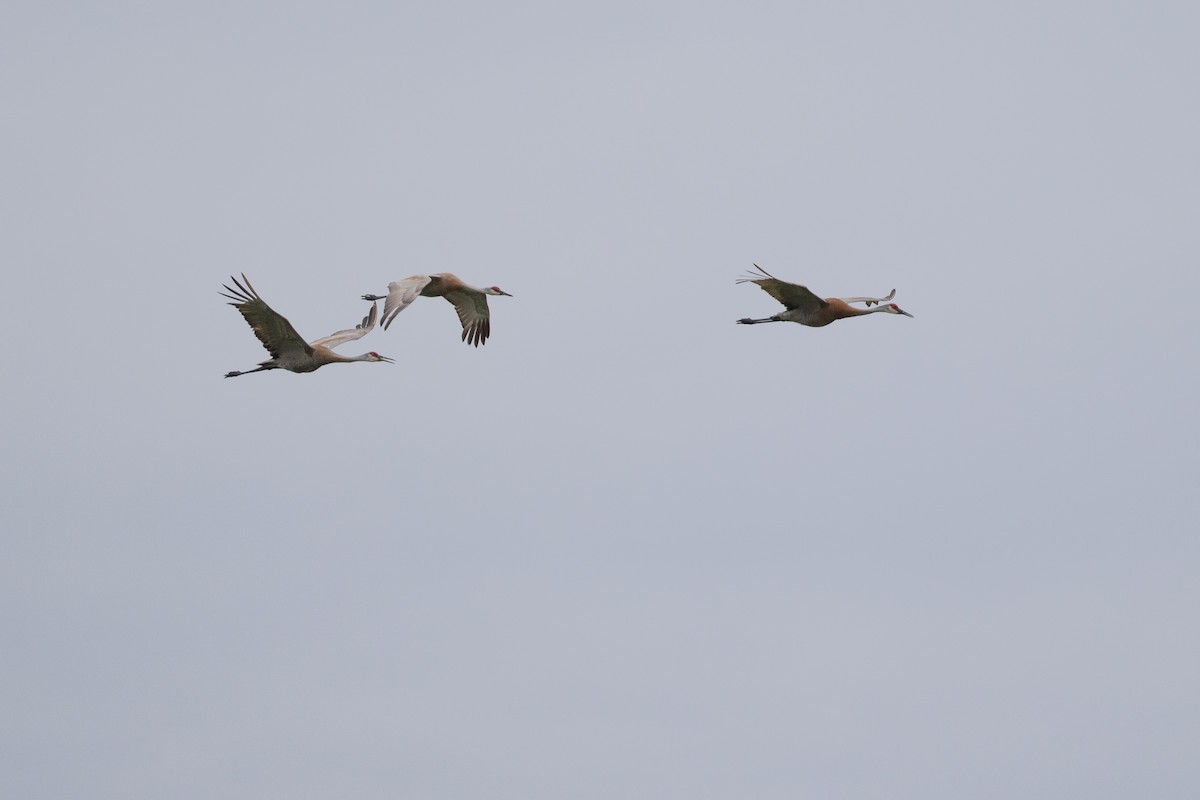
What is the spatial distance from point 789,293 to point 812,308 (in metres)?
0.66

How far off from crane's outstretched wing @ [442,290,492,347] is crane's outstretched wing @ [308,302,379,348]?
3.26 metres

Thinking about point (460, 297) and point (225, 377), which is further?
point (460, 297)

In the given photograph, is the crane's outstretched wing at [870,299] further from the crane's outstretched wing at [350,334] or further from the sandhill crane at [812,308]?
the crane's outstretched wing at [350,334]

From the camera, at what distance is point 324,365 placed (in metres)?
20.9

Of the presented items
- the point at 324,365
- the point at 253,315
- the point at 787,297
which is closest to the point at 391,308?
the point at 324,365

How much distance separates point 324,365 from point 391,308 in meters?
1.20

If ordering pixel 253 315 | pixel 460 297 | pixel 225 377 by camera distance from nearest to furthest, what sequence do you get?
pixel 253 315 → pixel 225 377 → pixel 460 297

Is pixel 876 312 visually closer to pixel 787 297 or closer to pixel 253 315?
pixel 787 297

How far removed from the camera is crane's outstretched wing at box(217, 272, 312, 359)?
18.8 m

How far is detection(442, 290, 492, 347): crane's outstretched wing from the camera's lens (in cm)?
2528

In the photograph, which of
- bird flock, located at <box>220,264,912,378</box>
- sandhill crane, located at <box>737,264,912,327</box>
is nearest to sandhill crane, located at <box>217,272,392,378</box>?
bird flock, located at <box>220,264,912,378</box>

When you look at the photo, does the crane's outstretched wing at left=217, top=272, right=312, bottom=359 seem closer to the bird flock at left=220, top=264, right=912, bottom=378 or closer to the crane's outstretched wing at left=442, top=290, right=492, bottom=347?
the bird flock at left=220, top=264, right=912, bottom=378

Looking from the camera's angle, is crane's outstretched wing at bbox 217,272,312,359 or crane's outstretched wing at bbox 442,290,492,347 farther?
crane's outstretched wing at bbox 442,290,492,347

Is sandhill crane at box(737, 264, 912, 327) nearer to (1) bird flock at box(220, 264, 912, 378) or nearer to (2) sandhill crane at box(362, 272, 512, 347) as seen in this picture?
(1) bird flock at box(220, 264, 912, 378)
